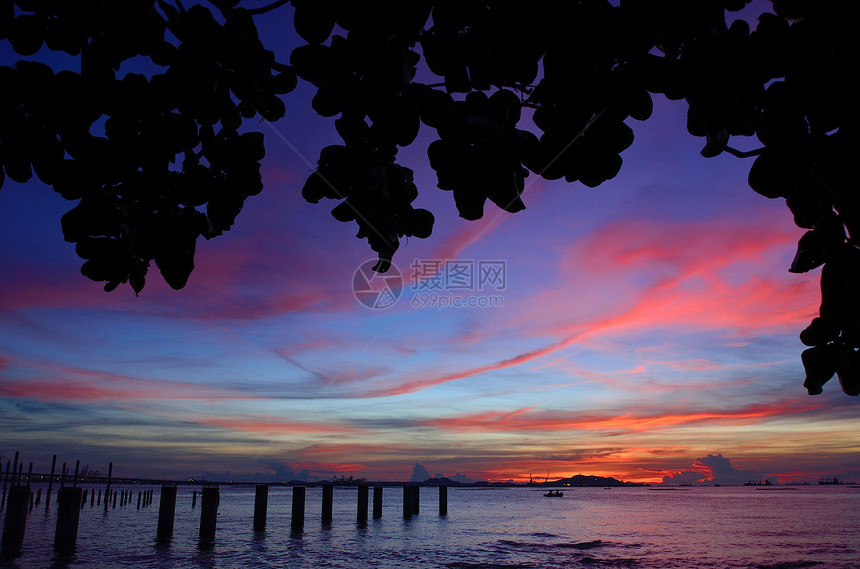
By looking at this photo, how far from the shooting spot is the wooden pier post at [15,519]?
54.5 feet

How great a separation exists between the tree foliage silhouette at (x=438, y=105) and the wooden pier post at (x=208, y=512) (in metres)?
20.3

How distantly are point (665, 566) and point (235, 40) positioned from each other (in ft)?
66.6

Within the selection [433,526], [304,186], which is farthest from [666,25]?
[433,526]

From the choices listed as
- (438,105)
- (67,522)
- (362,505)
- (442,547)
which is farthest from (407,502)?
(438,105)

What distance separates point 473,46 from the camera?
161 centimetres

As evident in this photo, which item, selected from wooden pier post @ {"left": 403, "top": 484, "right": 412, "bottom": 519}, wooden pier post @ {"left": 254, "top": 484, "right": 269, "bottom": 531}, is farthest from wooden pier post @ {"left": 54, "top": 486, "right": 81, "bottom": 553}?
wooden pier post @ {"left": 403, "top": 484, "right": 412, "bottom": 519}

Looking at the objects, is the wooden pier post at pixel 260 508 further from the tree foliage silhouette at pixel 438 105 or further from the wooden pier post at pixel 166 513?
the tree foliage silhouette at pixel 438 105

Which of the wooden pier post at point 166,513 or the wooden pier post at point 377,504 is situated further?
the wooden pier post at point 377,504

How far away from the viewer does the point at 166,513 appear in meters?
21.1

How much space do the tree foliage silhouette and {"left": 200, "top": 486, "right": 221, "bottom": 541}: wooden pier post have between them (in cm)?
2033

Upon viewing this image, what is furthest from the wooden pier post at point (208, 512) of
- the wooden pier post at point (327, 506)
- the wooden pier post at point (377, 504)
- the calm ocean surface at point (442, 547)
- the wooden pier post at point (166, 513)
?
the wooden pier post at point (377, 504)

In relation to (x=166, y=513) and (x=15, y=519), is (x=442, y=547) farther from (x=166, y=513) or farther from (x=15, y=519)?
(x=15, y=519)

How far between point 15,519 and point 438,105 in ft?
73.0

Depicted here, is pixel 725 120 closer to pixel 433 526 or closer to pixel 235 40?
pixel 235 40
